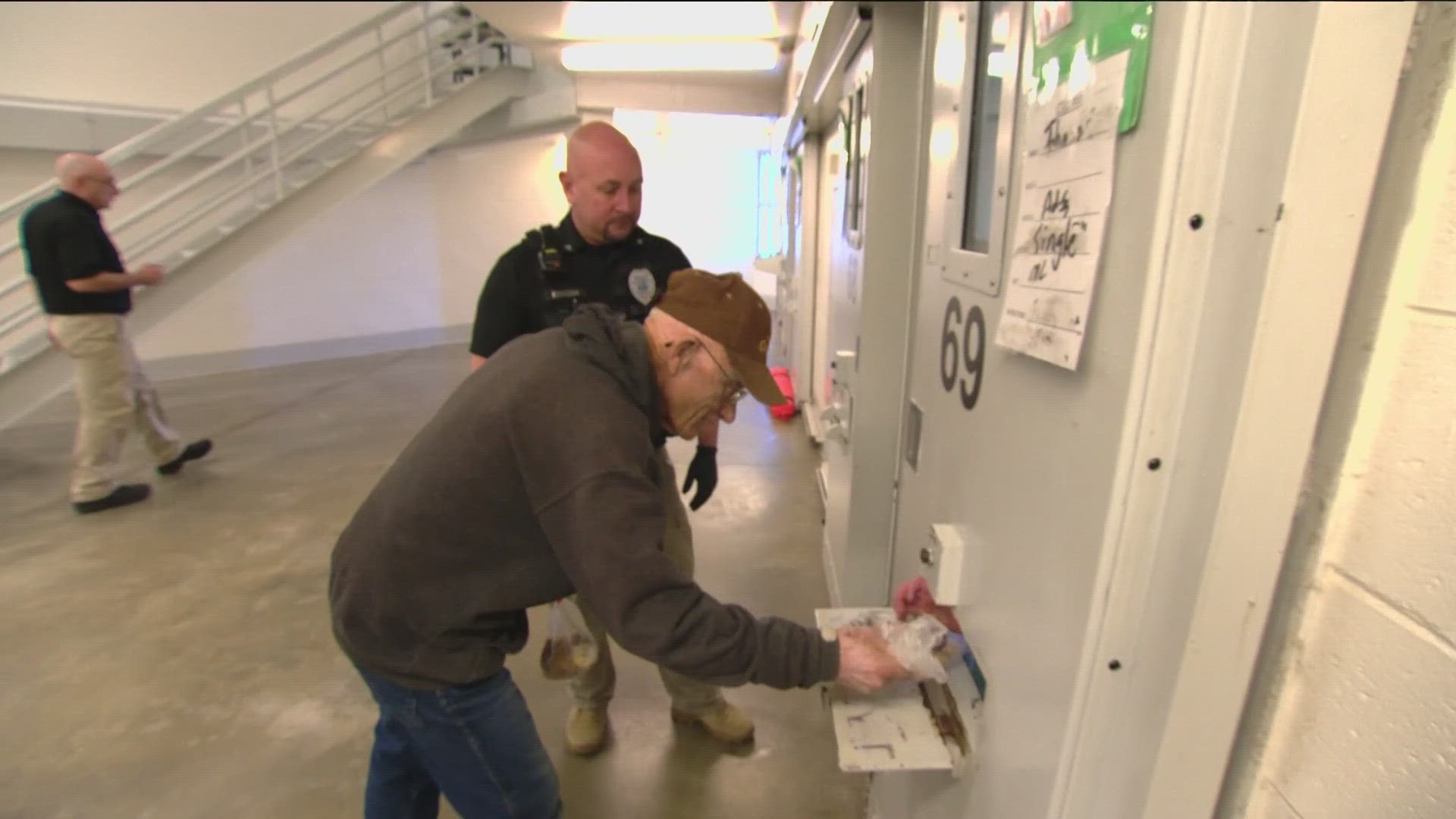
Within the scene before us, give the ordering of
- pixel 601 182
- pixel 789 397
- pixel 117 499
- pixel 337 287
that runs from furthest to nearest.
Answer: pixel 337 287 < pixel 789 397 < pixel 117 499 < pixel 601 182

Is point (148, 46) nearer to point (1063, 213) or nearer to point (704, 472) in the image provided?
point (704, 472)

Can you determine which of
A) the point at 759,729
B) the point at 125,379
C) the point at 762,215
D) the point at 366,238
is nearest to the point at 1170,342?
the point at 759,729

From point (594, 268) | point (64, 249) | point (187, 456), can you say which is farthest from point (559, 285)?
point (187, 456)

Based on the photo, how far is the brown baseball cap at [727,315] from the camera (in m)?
1.06

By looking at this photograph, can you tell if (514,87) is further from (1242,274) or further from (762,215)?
(1242,274)

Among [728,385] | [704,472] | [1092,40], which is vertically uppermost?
[1092,40]

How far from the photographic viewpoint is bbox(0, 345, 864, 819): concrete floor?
185cm

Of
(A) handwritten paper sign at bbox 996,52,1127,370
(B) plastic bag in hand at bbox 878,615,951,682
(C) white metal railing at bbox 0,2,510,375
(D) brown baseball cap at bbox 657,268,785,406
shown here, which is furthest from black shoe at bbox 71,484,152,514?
(A) handwritten paper sign at bbox 996,52,1127,370

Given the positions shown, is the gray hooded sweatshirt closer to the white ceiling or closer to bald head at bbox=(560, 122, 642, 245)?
bald head at bbox=(560, 122, 642, 245)

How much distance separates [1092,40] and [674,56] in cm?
437

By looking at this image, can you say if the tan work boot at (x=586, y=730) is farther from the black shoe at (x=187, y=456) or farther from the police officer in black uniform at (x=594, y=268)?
the black shoe at (x=187, y=456)

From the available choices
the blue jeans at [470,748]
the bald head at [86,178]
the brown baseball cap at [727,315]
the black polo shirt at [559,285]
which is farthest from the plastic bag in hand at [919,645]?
the bald head at [86,178]

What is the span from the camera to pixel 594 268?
6.09ft

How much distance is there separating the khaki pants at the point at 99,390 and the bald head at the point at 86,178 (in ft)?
1.74
